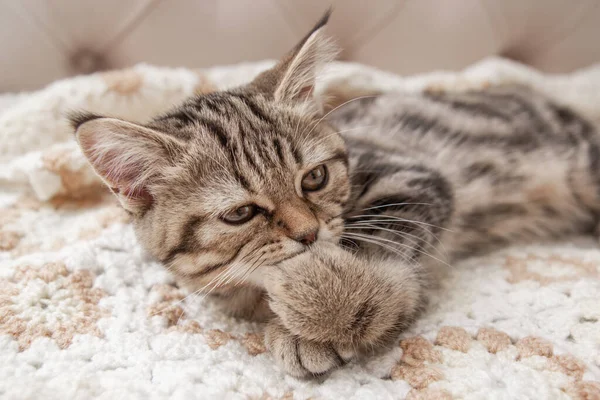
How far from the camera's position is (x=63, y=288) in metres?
0.77

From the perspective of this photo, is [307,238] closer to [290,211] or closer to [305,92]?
[290,211]

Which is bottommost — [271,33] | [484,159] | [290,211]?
[484,159]

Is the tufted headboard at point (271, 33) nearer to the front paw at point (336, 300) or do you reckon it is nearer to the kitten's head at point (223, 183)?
the kitten's head at point (223, 183)

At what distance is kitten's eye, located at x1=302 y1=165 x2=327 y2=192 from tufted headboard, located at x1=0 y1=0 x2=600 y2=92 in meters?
0.83

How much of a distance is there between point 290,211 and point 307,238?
0.05 meters

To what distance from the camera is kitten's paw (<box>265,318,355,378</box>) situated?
64 centimetres

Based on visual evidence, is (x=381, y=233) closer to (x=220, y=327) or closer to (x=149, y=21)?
(x=220, y=327)

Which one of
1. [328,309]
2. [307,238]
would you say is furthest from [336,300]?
[307,238]

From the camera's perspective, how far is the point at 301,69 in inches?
33.2

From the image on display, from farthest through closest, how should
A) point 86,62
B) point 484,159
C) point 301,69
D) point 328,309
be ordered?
point 86,62
point 484,159
point 301,69
point 328,309

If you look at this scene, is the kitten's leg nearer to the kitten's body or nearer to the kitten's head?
the kitten's head

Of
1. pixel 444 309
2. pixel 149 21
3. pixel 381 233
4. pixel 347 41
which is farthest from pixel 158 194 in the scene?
pixel 347 41

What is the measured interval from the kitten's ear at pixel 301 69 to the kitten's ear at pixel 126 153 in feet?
0.77

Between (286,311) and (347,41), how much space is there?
3.71 ft
